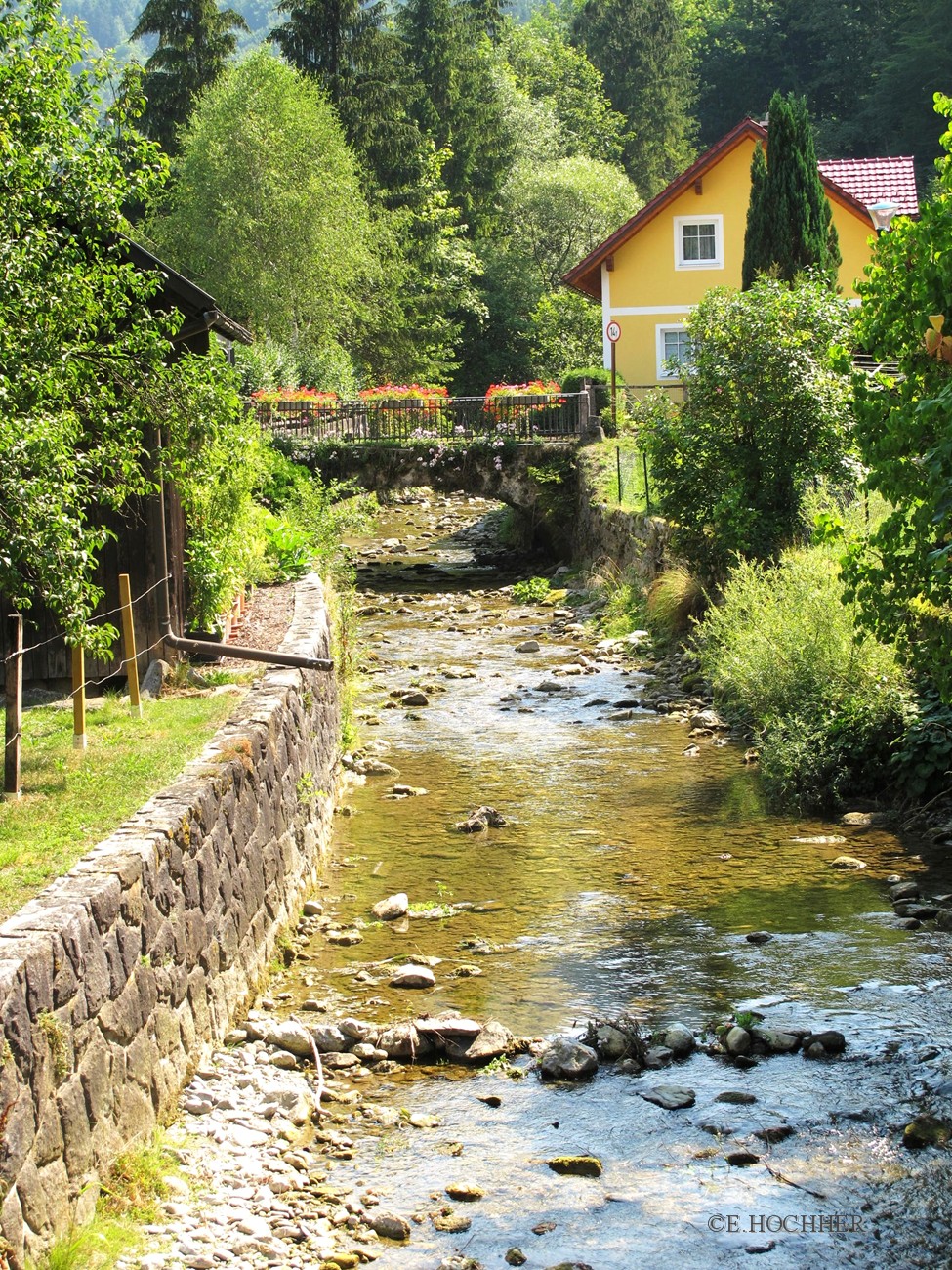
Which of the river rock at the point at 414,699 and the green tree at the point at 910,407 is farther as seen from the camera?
the river rock at the point at 414,699

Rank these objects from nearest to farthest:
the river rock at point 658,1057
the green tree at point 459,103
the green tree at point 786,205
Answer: the river rock at point 658,1057, the green tree at point 786,205, the green tree at point 459,103

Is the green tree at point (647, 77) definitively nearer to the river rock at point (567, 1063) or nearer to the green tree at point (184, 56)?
the green tree at point (184, 56)

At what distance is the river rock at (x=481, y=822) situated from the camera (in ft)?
36.5

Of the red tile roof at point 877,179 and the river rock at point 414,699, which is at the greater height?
the red tile roof at point 877,179

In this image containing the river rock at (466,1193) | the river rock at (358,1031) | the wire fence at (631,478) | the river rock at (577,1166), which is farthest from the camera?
the wire fence at (631,478)

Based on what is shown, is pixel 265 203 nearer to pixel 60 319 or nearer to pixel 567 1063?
pixel 60 319

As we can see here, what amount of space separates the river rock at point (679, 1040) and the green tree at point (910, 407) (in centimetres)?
245

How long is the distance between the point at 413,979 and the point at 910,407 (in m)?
Answer: 4.28

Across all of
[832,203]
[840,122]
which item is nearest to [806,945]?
[832,203]

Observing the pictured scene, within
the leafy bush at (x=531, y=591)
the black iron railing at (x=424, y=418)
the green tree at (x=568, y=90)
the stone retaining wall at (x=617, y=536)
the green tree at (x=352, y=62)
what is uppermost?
the green tree at (x=568, y=90)

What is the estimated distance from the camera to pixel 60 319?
8.26 m

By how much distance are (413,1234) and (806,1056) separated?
8.14ft

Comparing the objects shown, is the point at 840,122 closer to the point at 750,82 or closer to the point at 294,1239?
the point at 750,82

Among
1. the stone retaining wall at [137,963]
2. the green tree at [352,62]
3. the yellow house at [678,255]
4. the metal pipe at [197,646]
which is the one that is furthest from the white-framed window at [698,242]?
the stone retaining wall at [137,963]
